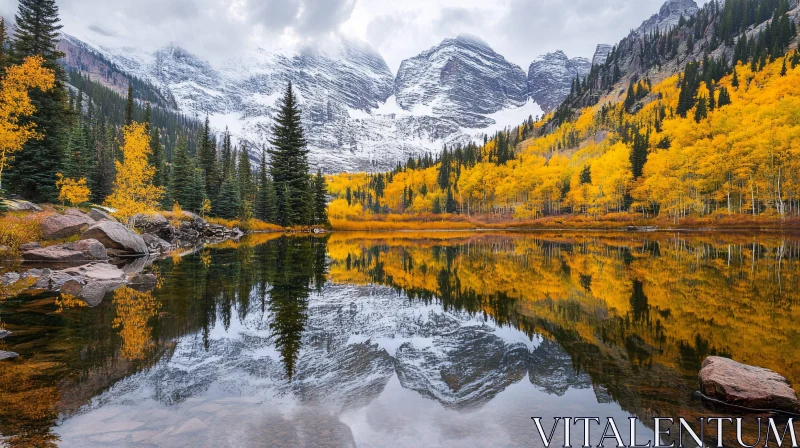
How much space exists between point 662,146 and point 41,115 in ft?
340

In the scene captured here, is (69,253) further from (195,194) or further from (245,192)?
(245,192)

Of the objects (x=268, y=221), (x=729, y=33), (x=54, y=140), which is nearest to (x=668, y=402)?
(x=54, y=140)

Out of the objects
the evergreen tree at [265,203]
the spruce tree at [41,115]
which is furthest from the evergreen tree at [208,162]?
the spruce tree at [41,115]

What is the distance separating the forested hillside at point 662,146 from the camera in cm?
5366

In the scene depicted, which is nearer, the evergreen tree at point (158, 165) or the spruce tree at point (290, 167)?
the spruce tree at point (290, 167)

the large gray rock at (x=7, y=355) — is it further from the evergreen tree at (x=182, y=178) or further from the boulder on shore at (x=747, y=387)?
the evergreen tree at (x=182, y=178)

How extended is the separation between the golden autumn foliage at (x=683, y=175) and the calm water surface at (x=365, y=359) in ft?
170

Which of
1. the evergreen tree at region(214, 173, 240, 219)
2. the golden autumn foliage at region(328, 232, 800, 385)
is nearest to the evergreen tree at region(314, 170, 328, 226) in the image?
the evergreen tree at region(214, 173, 240, 219)

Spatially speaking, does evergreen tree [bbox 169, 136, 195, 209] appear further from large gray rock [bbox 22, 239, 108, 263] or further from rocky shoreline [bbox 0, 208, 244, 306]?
large gray rock [bbox 22, 239, 108, 263]

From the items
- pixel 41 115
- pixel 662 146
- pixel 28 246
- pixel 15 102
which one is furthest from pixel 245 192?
pixel 662 146

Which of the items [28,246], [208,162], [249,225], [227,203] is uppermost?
[208,162]

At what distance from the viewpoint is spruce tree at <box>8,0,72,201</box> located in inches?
1155

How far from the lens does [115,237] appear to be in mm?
20719

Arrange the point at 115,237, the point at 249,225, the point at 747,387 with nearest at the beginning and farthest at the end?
the point at 747,387
the point at 115,237
the point at 249,225
